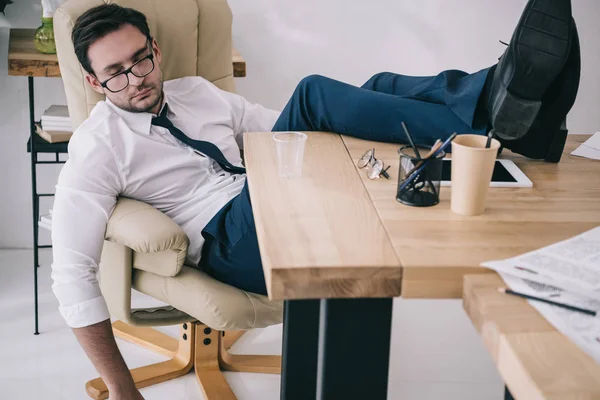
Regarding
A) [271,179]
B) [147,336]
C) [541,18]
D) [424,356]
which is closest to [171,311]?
[147,336]

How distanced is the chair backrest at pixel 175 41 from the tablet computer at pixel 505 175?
3.27 feet

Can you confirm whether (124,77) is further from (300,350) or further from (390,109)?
(300,350)

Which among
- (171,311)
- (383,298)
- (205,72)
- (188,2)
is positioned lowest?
(171,311)

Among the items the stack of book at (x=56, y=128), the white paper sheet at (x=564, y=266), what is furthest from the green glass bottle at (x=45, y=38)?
the white paper sheet at (x=564, y=266)

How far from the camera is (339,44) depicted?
2.91 metres

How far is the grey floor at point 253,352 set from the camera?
214cm

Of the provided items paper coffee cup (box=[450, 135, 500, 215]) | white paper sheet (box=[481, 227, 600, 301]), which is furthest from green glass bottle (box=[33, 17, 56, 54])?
white paper sheet (box=[481, 227, 600, 301])

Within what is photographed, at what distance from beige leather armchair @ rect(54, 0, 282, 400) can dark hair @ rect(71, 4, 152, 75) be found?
0.10 m

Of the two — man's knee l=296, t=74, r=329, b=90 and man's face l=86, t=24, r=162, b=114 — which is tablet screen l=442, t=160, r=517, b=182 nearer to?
man's knee l=296, t=74, r=329, b=90

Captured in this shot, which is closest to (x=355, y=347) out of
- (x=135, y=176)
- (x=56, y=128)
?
(x=135, y=176)

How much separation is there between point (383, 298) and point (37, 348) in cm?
159

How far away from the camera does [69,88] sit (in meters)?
2.05

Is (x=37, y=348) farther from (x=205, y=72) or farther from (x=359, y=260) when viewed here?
(x=359, y=260)

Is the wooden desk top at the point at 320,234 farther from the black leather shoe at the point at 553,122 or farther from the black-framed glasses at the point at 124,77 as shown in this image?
the black-framed glasses at the point at 124,77
